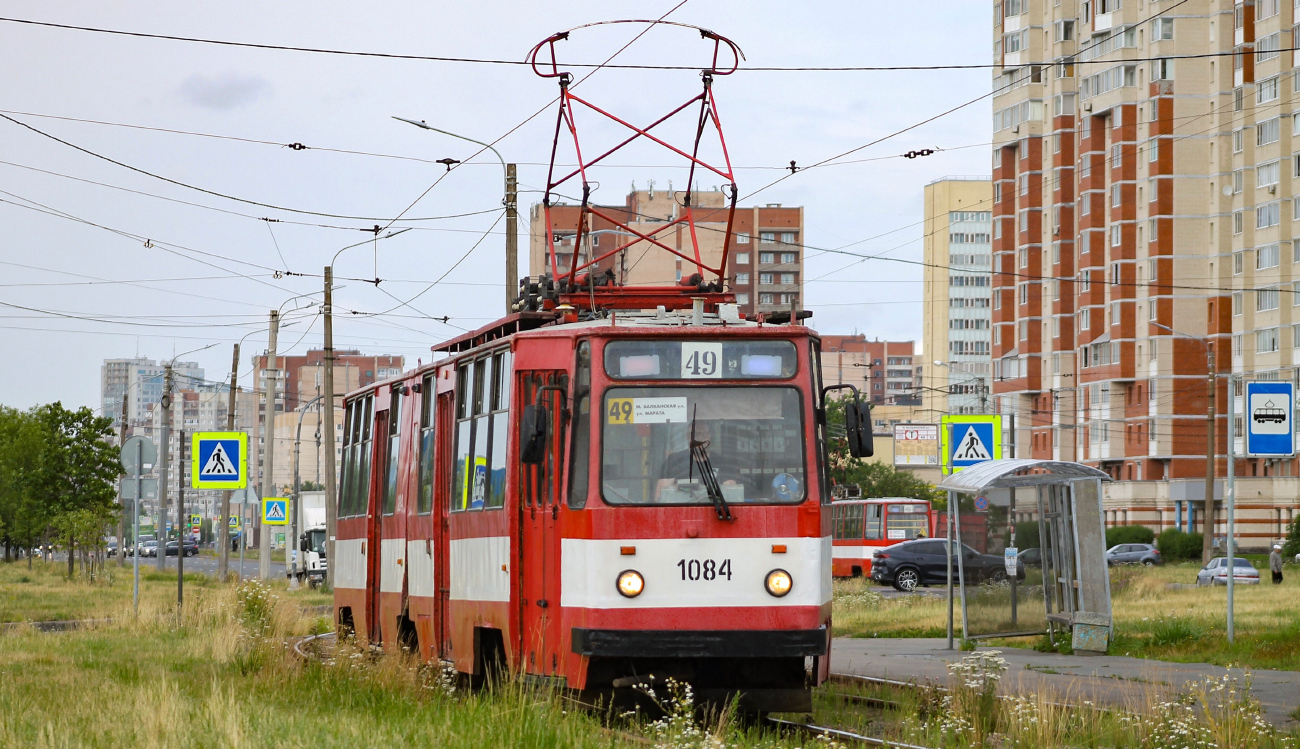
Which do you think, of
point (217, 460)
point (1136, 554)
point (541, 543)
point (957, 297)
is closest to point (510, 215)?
point (217, 460)

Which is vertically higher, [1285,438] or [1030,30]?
[1030,30]

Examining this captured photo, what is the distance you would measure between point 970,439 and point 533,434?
13042 mm

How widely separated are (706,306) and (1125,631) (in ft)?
37.6

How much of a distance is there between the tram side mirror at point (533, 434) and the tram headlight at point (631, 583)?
970mm

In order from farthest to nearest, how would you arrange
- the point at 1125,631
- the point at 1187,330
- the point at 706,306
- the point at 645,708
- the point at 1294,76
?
the point at 1187,330, the point at 1294,76, the point at 1125,631, the point at 706,306, the point at 645,708

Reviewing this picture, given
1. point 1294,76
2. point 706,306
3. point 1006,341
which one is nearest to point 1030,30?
point 1006,341

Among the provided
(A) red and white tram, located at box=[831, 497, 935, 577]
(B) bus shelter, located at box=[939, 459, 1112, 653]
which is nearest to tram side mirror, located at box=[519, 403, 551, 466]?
(B) bus shelter, located at box=[939, 459, 1112, 653]

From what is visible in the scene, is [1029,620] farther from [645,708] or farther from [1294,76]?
[1294,76]

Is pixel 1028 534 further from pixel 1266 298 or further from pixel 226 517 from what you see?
pixel 1266 298

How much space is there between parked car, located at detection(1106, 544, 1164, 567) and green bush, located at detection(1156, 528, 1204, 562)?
96 cm

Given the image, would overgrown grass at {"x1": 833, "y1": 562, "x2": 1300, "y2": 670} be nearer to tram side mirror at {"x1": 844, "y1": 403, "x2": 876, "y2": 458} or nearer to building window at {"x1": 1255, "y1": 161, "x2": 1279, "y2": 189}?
tram side mirror at {"x1": 844, "y1": 403, "x2": 876, "y2": 458}

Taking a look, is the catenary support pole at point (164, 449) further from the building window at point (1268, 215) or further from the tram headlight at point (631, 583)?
the building window at point (1268, 215)

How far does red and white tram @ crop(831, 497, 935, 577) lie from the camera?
2101 inches

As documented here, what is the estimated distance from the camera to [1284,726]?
40.2 feet
